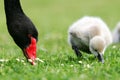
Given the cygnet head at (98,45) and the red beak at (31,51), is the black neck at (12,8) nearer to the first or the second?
the red beak at (31,51)

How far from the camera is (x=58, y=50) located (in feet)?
31.0

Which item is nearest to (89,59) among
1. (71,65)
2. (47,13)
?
(71,65)

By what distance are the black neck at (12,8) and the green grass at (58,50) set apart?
683 millimetres

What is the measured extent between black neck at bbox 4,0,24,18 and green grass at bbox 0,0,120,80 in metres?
0.68

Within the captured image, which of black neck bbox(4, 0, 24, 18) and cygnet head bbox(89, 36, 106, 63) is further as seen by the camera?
cygnet head bbox(89, 36, 106, 63)

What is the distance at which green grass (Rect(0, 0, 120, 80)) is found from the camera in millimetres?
5836

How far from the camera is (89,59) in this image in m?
7.66

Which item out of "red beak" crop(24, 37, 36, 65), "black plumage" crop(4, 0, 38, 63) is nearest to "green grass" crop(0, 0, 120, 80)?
"red beak" crop(24, 37, 36, 65)

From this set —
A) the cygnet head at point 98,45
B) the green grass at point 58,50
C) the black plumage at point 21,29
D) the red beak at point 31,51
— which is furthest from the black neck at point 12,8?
the cygnet head at point 98,45

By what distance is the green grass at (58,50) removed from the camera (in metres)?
5.84

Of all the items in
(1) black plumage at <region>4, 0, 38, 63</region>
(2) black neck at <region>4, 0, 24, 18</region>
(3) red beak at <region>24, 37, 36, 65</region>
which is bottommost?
(3) red beak at <region>24, 37, 36, 65</region>

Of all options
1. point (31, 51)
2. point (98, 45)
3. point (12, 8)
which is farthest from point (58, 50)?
point (31, 51)

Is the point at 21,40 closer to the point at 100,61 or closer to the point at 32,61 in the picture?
the point at 32,61

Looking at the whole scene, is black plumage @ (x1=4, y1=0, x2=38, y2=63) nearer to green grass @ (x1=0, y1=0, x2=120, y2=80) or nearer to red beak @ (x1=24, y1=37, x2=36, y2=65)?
red beak @ (x1=24, y1=37, x2=36, y2=65)
